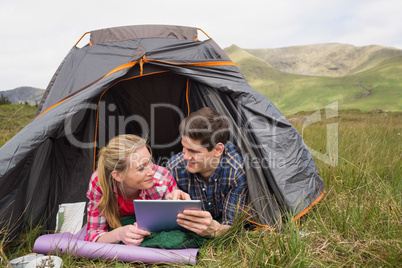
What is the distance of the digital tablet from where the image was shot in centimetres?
178

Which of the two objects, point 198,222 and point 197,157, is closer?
point 198,222

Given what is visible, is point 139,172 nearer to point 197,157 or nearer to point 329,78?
point 197,157

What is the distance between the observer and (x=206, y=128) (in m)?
2.17

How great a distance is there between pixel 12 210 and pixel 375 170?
10.8 ft

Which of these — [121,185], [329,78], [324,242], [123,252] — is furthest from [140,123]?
[329,78]

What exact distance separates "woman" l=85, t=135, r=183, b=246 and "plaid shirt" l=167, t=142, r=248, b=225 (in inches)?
6.2

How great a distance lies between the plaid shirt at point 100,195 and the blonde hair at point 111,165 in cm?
6

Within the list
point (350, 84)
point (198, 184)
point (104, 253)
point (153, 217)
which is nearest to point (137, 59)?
point (198, 184)

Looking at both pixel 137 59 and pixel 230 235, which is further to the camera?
pixel 137 59

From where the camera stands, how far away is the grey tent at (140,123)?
229 centimetres

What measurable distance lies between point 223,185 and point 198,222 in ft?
1.61

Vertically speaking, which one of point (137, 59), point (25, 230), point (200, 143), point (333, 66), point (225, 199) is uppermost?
point (333, 66)

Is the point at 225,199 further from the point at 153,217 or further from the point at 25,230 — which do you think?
the point at 25,230

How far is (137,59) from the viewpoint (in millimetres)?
2527
